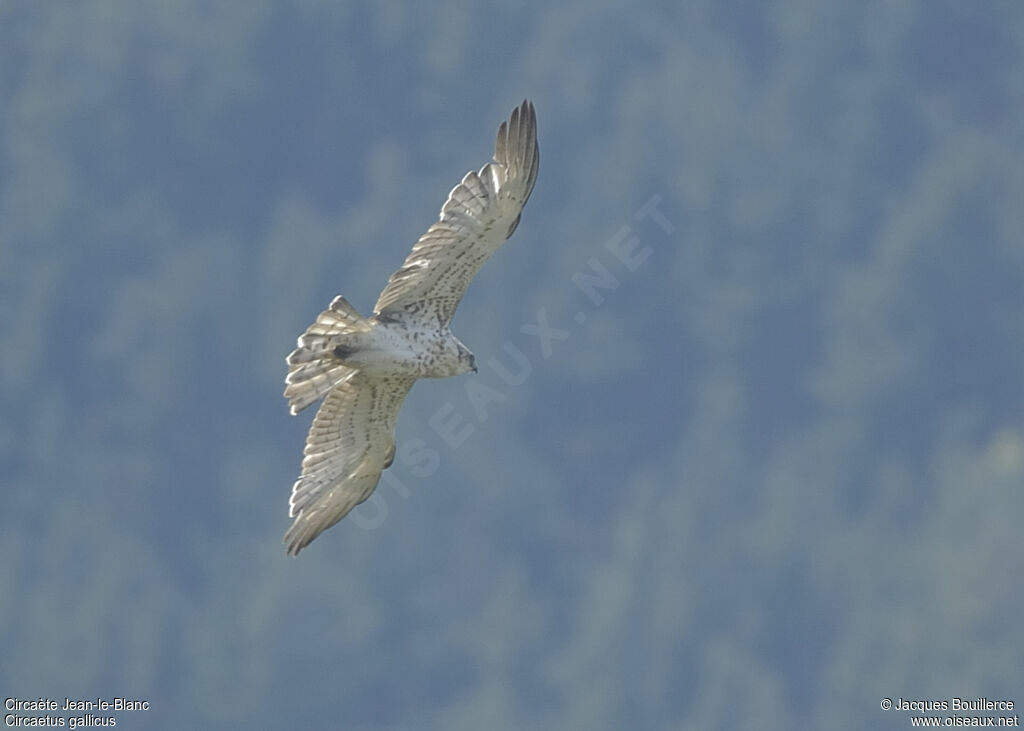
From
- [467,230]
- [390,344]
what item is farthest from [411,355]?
[467,230]

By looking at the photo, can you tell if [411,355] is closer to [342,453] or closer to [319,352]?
[319,352]

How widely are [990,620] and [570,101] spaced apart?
2048 cm

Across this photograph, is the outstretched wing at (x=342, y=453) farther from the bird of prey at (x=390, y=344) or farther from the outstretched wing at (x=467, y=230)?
the outstretched wing at (x=467, y=230)

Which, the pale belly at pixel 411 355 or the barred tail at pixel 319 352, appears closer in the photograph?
the barred tail at pixel 319 352

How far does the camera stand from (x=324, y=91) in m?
61.6

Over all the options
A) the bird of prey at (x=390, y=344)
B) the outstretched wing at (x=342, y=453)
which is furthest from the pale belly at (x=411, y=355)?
the outstretched wing at (x=342, y=453)

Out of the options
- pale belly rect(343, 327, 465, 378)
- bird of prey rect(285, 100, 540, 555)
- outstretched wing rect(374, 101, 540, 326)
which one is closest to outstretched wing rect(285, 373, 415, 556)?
bird of prey rect(285, 100, 540, 555)

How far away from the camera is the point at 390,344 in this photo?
15398 mm

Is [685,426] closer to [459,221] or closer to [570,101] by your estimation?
[570,101]

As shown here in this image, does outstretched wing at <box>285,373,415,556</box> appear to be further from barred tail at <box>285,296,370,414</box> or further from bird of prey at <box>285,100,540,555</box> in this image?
barred tail at <box>285,296,370,414</box>

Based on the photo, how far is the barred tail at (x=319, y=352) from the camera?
50.0 feet

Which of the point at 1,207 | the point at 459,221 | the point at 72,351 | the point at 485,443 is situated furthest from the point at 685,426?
the point at 459,221

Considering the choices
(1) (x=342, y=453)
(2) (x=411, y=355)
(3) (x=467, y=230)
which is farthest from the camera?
(1) (x=342, y=453)

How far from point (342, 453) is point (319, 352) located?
3.29 ft
